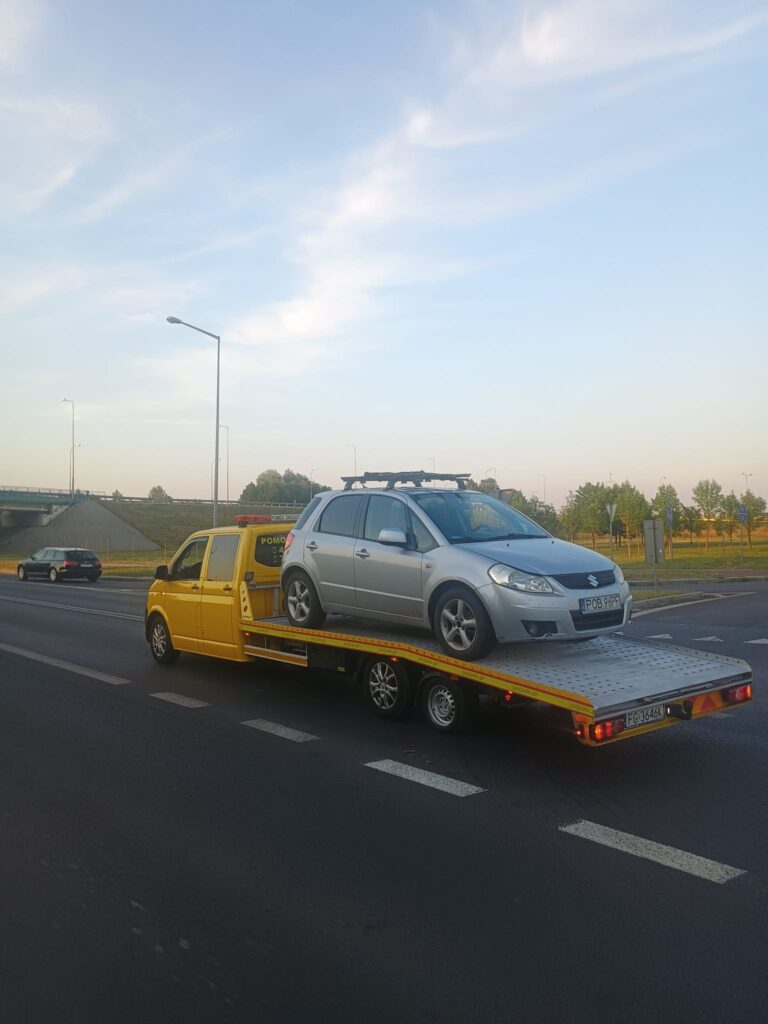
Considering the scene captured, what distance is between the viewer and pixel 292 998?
3.47 m

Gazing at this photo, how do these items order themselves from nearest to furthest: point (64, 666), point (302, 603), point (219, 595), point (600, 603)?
point (600, 603), point (302, 603), point (219, 595), point (64, 666)

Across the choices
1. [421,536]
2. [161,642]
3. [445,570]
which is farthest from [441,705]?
[161,642]

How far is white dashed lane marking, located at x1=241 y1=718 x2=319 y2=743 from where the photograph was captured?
303 inches

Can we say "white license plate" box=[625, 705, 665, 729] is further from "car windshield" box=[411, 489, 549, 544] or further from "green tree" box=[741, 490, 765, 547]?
"green tree" box=[741, 490, 765, 547]

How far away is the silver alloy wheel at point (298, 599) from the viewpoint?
907 centimetres

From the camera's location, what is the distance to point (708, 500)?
70938 mm

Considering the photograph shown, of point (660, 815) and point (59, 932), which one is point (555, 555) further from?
point (59, 932)

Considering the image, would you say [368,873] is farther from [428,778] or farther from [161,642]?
[161,642]

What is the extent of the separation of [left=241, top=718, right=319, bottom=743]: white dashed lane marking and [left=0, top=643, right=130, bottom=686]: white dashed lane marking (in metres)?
2.70

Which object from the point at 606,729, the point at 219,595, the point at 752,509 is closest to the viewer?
the point at 606,729

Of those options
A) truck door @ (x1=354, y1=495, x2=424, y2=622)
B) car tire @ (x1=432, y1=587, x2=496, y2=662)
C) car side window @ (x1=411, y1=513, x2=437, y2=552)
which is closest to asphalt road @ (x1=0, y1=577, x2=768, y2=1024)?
car tire @ (x1=432, y1=587, x2=496, y2=662)

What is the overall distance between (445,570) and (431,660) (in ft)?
2.59

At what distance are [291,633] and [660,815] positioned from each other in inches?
166

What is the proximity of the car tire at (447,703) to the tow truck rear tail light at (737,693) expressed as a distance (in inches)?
74.9
